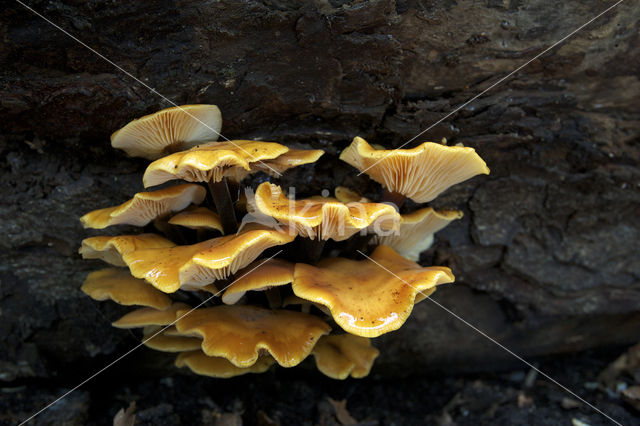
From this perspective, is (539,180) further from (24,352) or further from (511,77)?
(24,352)

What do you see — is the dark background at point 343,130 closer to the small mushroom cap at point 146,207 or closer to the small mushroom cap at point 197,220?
the small mushroom cap at point 146,207

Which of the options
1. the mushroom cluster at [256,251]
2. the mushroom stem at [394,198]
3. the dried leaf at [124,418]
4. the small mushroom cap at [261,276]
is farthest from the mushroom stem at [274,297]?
the dried leaf at [124,418]

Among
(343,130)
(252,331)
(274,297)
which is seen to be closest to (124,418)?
(252,331)

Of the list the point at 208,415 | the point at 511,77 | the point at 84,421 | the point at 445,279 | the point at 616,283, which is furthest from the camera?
the point at 616,283

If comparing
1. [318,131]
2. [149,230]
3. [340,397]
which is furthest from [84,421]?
[318,131]

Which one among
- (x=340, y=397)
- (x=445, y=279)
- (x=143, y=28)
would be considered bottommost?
(x=340, y=397)

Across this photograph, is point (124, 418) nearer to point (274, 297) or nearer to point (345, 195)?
point (274, 297)
